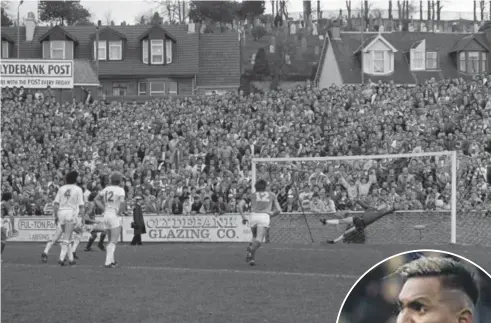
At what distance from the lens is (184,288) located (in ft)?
46.6

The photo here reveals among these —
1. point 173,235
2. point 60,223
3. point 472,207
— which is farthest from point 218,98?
point 60,223

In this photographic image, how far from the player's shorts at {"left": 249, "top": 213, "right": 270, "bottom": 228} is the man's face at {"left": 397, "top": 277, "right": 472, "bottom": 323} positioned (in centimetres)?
1629

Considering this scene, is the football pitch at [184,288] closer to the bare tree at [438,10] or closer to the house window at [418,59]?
the house window at [418,59]

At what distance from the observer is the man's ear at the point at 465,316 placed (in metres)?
2.80

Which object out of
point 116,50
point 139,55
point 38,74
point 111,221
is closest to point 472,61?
point 139,55

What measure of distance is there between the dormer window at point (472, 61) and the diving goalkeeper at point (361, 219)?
42.2m

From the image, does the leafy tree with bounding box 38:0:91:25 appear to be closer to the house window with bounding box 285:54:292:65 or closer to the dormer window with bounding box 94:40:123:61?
the dormer window with bounding box 94:40:123:61

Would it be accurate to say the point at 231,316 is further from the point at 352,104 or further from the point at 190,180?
the point at 352,104

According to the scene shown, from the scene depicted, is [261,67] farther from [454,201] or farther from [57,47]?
[454,201]

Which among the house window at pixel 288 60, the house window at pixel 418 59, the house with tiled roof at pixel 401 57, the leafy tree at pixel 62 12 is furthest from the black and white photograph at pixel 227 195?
the leafy tree at pixel 62 12

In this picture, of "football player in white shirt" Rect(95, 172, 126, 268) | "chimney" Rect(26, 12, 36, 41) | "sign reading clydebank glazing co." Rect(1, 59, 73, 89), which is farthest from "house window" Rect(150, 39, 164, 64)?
"football player in white shirt" Rect(95, 172, 126, 268)

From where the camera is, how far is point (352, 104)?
36.1m

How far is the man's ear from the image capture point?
2.80 meters

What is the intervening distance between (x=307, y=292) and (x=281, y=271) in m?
3.59
